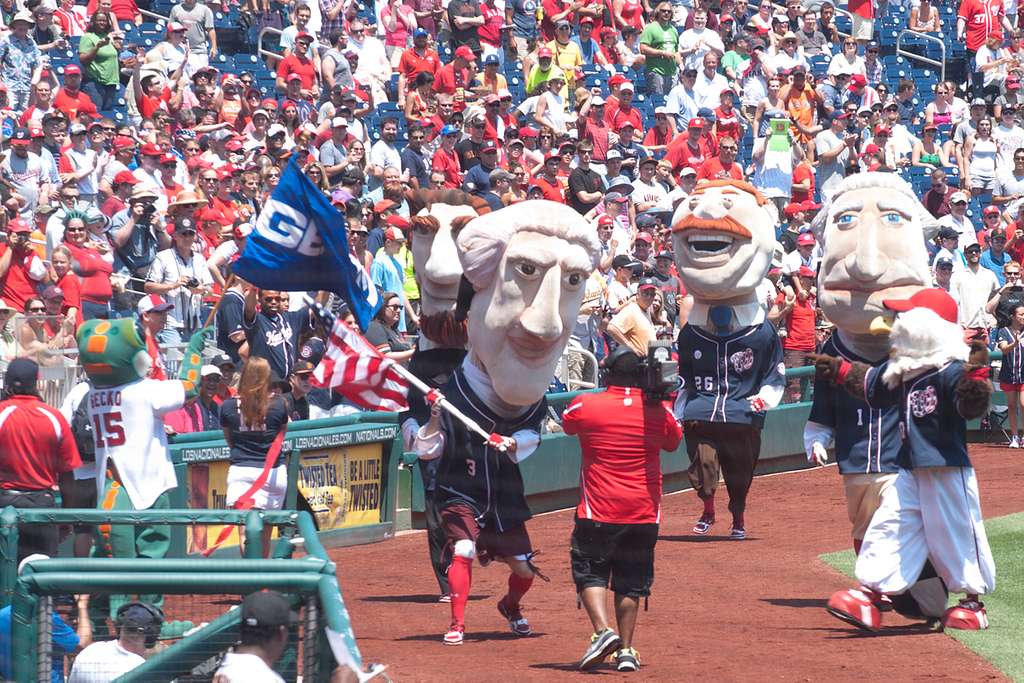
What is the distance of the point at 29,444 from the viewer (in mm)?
9484

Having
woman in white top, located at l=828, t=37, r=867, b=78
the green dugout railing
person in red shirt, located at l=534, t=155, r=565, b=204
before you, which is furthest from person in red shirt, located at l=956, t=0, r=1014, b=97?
the green dugout railing

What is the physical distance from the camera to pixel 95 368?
931 cm

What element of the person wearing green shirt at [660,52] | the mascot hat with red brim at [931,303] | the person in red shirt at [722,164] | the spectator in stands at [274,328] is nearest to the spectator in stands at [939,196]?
the person in red shirt at [722,164]

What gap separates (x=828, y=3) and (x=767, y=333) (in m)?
14.7

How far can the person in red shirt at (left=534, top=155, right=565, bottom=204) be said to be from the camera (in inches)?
717

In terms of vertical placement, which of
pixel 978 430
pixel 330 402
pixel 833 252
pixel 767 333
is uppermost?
pixel 833 252

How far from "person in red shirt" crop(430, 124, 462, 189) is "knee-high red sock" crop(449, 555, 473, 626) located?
30.4ft

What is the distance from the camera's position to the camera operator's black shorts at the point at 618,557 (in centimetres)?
864

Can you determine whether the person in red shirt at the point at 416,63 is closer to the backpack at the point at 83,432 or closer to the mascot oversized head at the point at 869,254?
the mascot oversized head at the point at 869,254

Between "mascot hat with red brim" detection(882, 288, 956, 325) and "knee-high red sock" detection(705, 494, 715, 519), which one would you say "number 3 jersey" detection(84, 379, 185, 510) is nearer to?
"mascot hat with red brim" detection(882, 288, 956, 325)

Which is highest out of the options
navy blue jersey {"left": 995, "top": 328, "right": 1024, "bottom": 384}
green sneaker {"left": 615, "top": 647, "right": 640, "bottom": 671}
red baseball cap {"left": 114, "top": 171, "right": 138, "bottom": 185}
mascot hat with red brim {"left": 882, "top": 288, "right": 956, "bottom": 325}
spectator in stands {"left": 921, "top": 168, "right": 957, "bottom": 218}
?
mascot hat with red brim {"left": 882, "top": 288, "right": 956, "bottom": 325}

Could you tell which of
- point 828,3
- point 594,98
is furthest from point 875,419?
point 828,3

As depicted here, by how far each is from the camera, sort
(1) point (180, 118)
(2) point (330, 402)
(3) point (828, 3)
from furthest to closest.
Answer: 1. (3) point (828, 3)
2. (1) point (180, 118)
3. (2) point (330, 402)

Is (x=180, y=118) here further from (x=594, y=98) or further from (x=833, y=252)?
(x=833, y=252)
